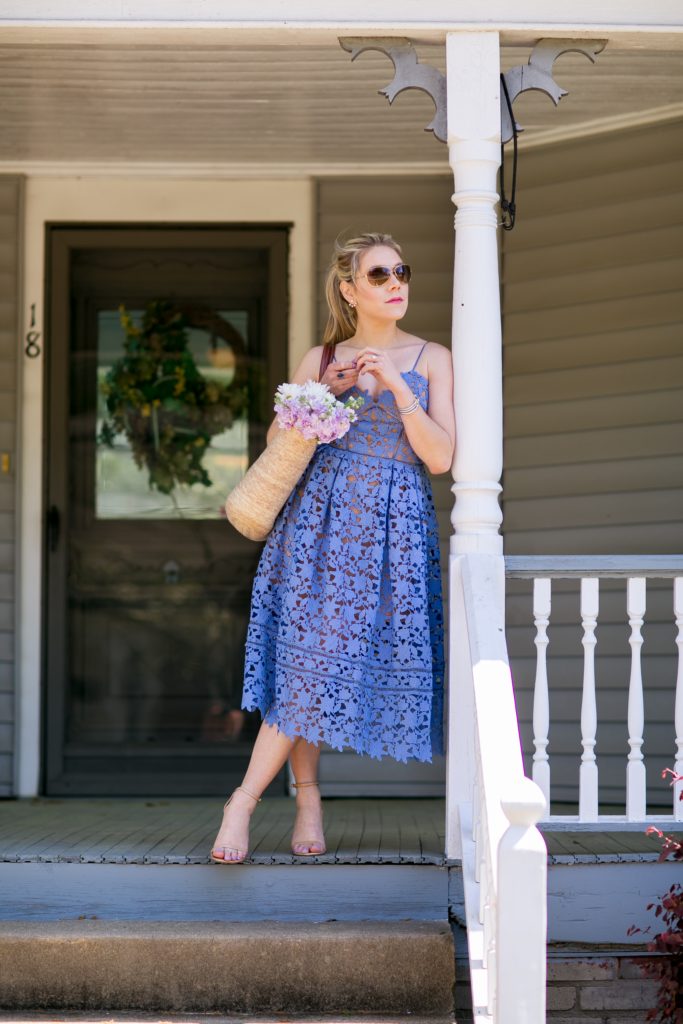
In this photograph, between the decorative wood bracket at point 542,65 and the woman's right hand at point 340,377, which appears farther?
the decorative wood bracket at point 542,65

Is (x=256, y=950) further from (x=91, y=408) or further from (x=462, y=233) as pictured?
(x=91, y=408)

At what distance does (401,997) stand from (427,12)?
263cm

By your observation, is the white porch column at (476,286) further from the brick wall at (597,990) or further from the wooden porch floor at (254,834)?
the brick wall at (597,990)

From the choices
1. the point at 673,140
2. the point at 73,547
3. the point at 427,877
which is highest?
the point at 673,140

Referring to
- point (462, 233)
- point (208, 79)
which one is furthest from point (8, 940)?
point (208, 79)

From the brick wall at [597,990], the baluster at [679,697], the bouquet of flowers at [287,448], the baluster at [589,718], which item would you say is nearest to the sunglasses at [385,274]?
the bouquet of flowers at [287,448]

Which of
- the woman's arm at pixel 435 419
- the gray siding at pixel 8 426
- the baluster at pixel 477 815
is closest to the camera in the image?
the baluster at pixel 477 815

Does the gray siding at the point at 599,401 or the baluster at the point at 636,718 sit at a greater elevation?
the gray siding at the point at 599,401

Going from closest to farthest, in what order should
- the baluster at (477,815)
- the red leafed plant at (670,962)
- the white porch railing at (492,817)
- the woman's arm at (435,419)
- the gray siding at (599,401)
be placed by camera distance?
the white porch railing at (492,817) < the baluster at (477,815) < the red leafed plant at (670,962) < the woman's arm at (435,419) < the gray siding at (599,401)

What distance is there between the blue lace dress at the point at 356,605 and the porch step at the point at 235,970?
1.63ft

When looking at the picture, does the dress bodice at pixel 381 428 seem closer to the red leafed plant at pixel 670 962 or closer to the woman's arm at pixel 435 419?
the woman's arm at pixel 435 419

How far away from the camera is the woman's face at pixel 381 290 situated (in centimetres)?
357

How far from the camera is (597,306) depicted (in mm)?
4797

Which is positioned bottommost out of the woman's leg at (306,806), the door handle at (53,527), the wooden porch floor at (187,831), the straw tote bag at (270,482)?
the wooden porch floor at (187,831)
